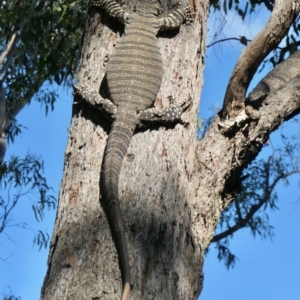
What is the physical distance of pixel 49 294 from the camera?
2.17 meters

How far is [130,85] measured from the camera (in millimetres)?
2893

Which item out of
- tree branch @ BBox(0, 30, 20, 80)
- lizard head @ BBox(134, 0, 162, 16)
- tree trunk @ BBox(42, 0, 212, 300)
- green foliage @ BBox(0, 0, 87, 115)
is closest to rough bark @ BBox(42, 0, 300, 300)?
tree trunk @ BBox(42, 0, 212, 300)

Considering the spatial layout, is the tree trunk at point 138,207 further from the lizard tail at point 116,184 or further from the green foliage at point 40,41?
the green foliage at point 40,41

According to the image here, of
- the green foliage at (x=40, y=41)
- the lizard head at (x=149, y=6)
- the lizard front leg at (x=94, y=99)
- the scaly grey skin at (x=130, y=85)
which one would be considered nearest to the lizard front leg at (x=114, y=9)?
the scaly grey skin at (x=130, y=85)

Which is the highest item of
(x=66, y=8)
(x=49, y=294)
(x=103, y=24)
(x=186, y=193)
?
(x=66, y=8)

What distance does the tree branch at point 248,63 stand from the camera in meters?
2.75

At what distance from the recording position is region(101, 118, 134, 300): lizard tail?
211 centimetres

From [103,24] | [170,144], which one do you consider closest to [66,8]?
[103,24]

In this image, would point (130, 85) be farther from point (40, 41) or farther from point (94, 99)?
point (40, 41)

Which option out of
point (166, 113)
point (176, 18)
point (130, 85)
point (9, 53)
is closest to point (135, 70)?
point (130, 85)

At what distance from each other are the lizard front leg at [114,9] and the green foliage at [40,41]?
394cm

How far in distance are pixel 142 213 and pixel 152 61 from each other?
80 centimetres

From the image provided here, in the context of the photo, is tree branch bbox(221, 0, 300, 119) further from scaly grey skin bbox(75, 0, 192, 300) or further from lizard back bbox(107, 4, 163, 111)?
lizard back bbox(107, 4, 163, 111)

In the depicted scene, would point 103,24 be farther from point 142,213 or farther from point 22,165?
point 22,165
